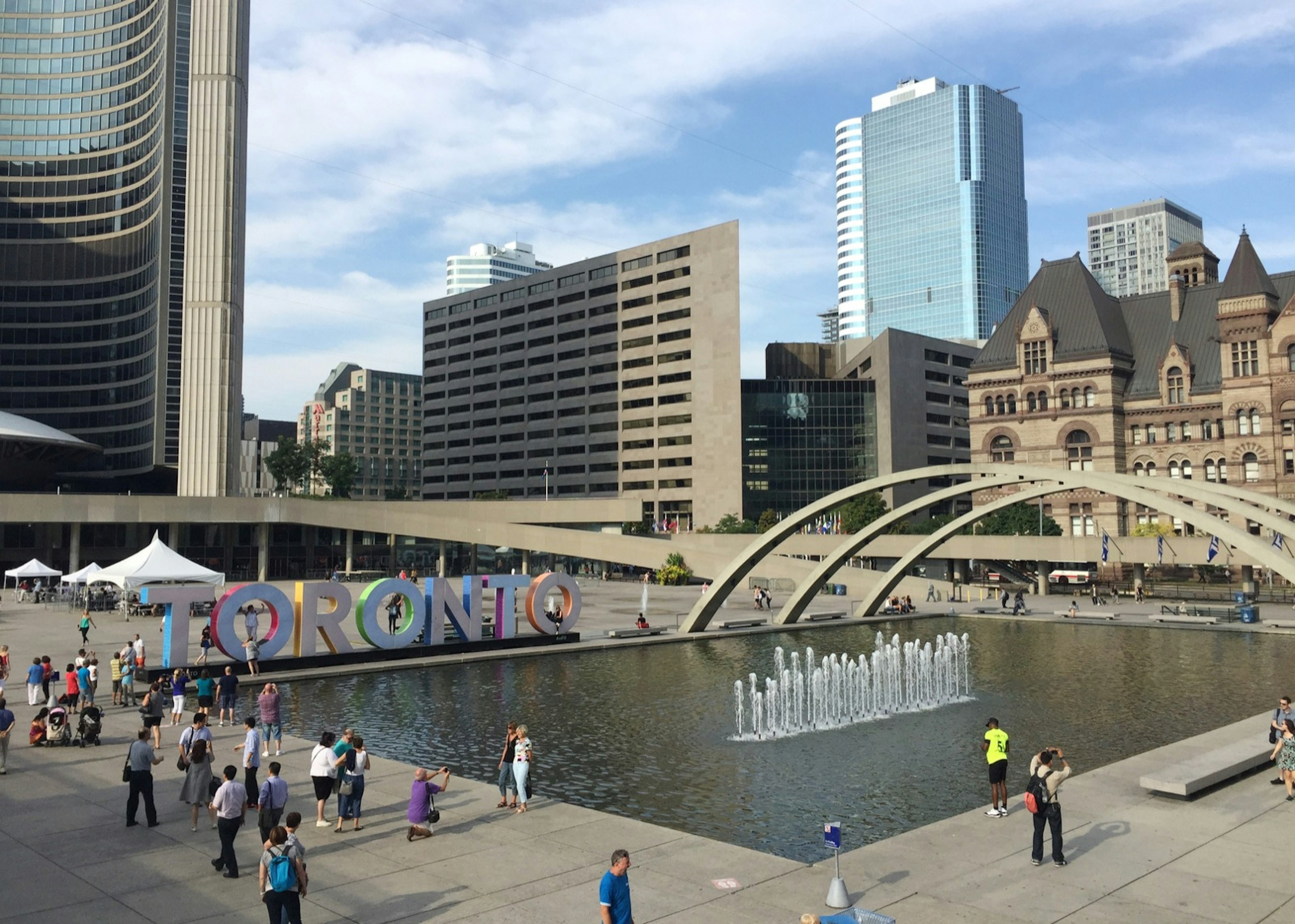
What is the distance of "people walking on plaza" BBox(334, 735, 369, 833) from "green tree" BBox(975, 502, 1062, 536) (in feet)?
253

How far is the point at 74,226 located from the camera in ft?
454

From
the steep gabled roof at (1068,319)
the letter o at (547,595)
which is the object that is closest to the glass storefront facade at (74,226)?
the steep gabled roof at (1068,319)

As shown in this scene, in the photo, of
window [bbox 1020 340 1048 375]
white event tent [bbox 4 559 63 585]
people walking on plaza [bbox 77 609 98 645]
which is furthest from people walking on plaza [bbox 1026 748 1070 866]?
window [bbox 1020 340 1048 375]

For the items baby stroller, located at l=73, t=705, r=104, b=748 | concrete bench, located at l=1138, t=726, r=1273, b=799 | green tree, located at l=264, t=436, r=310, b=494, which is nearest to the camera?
concrete bench, located at l=1138, t=726, r=1273, b=799

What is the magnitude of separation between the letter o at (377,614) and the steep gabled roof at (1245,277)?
82.9m

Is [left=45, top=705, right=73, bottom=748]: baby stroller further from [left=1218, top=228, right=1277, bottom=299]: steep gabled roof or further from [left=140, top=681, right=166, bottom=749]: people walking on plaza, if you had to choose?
[left=1218, top=228, right=1277, bottom=299]: steep gabled roof

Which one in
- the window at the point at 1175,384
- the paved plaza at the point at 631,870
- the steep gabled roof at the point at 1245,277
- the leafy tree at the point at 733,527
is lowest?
the paved plaza at the point at 631,870

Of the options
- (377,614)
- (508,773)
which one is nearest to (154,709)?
(508,773)

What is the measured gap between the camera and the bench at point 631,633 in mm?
45562

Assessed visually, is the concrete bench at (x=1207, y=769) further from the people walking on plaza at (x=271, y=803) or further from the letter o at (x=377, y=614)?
the letter o at (x=377, y=614)

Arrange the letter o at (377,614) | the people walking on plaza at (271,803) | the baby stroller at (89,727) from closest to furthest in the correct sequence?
1. the people walking on plaza at (271,803)
2. the baby stroller at (89,727)
3. the letter o at (377,614)

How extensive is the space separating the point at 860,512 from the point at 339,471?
83052mm

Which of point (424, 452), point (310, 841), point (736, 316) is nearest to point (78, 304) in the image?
point (424, 452)

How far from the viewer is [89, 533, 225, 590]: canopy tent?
4434 centimetres
